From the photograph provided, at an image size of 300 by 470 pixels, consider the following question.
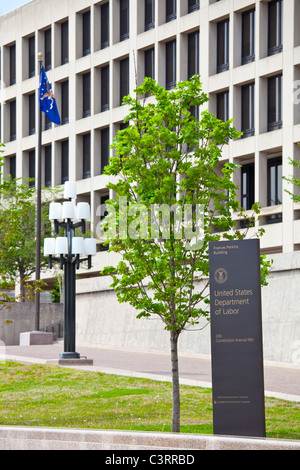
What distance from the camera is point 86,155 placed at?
55.3 m

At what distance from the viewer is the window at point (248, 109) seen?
143 feet

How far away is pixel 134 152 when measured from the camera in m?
18.1

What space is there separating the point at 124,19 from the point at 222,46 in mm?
8968

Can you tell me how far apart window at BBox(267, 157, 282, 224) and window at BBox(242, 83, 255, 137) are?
190 centimetres

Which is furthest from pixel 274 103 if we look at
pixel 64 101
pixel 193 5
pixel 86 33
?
pixel 64 101

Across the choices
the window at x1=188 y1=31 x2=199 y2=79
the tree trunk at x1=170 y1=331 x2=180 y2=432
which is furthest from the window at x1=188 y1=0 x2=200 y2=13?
the tree trunk at x1=170 y1=331 x2=180 y2=432

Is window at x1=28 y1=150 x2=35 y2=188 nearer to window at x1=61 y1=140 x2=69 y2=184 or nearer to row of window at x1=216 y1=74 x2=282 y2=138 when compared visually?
window at x1=61 y1=140 x2=69 y2=184

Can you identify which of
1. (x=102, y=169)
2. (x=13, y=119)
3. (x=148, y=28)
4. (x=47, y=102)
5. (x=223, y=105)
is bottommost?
(x=102, y=169)

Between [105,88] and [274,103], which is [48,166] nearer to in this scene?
[105,88]

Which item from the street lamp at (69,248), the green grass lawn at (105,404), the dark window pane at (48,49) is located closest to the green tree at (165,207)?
the green grass lawn at (105,404)

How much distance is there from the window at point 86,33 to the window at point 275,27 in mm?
15571

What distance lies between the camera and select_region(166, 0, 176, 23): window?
4853cm

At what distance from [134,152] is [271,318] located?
50.1 feet
